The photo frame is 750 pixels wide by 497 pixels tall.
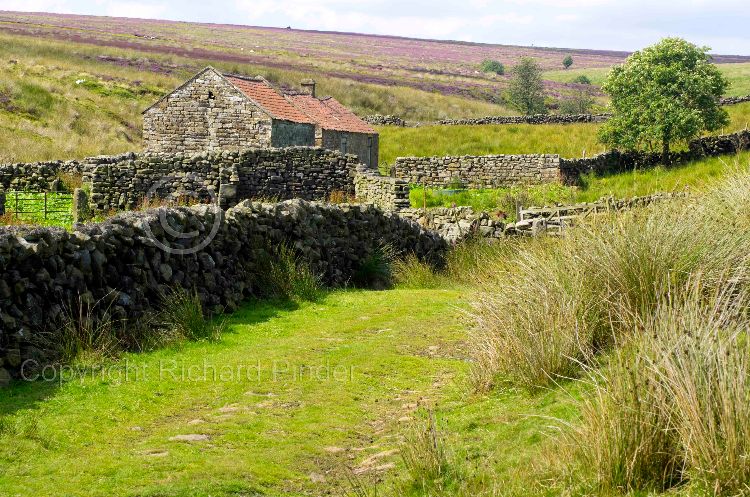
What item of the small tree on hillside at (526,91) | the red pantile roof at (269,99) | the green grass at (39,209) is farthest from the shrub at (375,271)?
the small tree on hillside at (526,91)

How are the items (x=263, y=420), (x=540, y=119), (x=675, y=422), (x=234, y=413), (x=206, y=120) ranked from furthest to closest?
(x=540, y=119) < (x=206, y=120) < (x=234, y=413) < (x=263, y=420) < (x=675, y=422)

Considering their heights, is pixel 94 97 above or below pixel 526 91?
below

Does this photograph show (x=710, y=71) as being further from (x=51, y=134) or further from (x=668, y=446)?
(x=668, y=446)

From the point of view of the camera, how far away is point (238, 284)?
42.0ft

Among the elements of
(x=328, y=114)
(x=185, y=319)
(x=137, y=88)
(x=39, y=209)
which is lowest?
(x=39, y=209)

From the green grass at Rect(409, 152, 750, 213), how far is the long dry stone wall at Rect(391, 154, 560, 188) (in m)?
1.96

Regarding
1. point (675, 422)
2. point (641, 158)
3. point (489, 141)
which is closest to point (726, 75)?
point (489, 141)

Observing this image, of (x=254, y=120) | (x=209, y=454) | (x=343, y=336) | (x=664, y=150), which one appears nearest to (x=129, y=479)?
(x=209, y=454)

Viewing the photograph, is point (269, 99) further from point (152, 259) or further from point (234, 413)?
point (234, 413)

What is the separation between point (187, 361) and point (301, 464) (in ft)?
10.5

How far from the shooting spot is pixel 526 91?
268ft

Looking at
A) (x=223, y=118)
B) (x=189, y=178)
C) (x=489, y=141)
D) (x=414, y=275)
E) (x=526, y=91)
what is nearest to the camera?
(x=414, y=275)

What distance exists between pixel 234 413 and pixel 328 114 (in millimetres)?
32858

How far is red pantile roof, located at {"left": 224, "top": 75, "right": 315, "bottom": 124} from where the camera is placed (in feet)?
108
